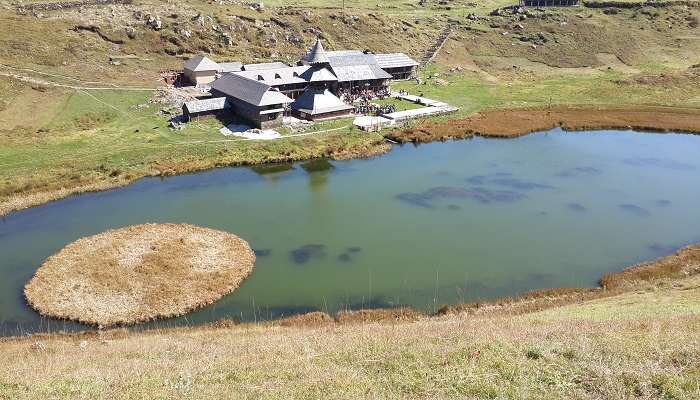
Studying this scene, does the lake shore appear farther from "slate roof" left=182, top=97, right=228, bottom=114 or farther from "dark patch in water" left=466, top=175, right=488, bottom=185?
"slate roof" left=182, top=97, right=228, bottom=114

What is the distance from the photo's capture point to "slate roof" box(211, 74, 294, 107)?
58375 mm

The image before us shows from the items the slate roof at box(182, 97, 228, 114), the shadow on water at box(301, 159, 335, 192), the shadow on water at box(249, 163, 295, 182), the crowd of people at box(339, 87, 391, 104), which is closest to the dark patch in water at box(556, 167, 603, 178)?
the shadow on water at box(301, 159, 335, 192)

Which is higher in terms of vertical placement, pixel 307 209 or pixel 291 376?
pixel 291 376

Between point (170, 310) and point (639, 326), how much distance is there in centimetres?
2268

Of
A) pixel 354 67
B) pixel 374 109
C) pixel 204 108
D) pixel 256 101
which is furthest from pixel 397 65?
pixel 204 108

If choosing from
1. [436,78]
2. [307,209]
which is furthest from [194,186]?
[436,78]

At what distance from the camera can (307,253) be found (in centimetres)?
3503

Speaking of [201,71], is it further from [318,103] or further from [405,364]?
[405,364]

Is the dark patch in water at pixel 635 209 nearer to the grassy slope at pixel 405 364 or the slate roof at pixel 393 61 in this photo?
the grassy slope at pixel 405 364

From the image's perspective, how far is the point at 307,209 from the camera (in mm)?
42125

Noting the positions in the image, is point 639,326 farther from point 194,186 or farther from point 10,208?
point 10,208

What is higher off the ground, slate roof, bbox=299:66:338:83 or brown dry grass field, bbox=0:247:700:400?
slate roof, bbox=299:66:338:83

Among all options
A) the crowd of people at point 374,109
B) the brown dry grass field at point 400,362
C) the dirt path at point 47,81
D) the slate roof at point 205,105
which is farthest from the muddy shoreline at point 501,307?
the dirt path at point 47,81

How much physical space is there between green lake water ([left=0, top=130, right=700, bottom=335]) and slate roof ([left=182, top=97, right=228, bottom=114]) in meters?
13.2
